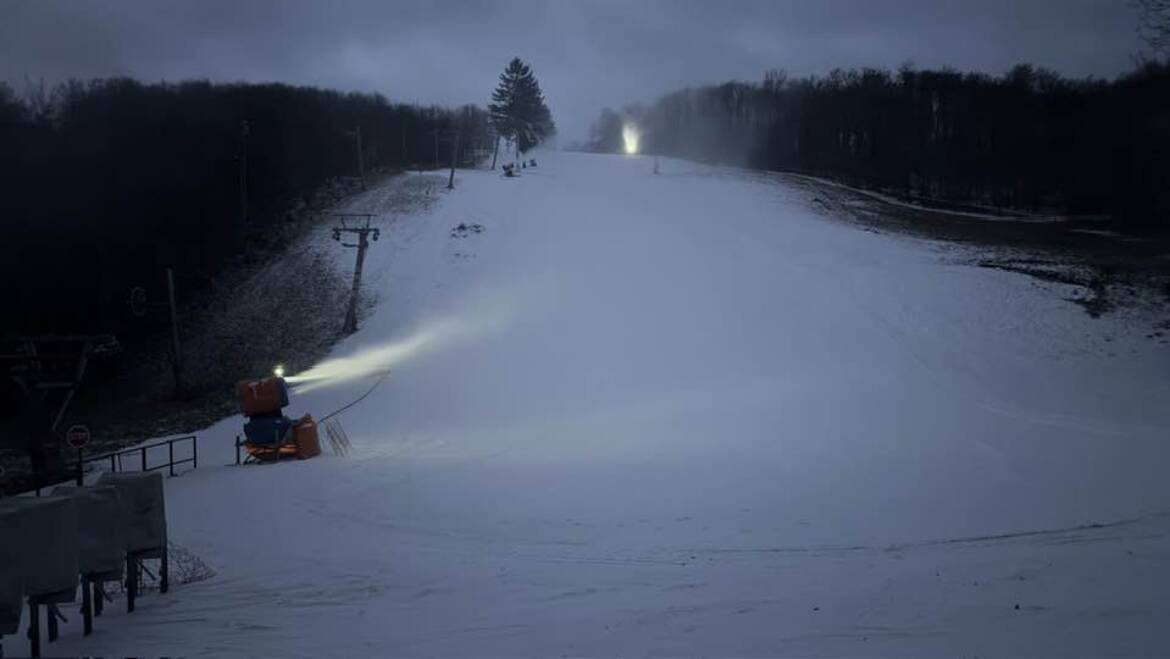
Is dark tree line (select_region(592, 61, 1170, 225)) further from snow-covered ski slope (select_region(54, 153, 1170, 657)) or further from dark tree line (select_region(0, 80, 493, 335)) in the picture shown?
dark tree line (select_region(0, 80, 493, 335))

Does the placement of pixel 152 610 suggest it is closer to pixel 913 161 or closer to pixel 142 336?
pixel 142 336

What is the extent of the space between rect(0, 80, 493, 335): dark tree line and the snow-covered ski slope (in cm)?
1244

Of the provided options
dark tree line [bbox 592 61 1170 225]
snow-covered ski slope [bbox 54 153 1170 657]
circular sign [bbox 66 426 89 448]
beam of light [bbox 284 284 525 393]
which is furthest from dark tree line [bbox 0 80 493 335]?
dark tree line [bbox 592 61 1170 225]

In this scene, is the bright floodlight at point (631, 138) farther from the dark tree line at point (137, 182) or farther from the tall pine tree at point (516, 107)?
the dark tree line at point (137, 182)

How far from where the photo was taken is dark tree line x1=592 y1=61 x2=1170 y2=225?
39688 mm

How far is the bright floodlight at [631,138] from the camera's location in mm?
101438

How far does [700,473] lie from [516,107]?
70269 mm

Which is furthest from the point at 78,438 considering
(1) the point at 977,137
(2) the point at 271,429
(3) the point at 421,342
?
(1) the point at 977,137

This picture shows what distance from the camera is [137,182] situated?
44.6 m

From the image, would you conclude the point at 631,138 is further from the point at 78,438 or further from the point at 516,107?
the point at 78,438

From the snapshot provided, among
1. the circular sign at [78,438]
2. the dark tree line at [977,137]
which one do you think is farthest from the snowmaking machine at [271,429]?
the dark tree line at [977,137]

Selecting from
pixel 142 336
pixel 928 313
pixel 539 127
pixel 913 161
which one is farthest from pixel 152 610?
pixel 539 127

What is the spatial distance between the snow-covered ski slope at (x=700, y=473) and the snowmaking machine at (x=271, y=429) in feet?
2.88

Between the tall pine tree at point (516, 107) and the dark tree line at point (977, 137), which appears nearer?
the dark tree line at point (977, 137)
